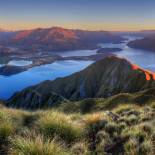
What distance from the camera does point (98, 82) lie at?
347 ft

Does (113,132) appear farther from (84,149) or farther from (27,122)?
(27,122)

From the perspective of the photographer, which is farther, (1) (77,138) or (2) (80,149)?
(1) (77,138)

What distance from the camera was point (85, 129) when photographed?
8.70 m

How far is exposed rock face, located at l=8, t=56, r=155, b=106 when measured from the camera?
90375mm

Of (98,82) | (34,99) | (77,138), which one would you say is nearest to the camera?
(77,138)

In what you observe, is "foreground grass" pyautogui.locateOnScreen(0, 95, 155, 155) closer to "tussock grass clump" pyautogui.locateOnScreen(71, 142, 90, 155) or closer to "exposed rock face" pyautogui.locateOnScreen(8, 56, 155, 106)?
"tussock grass clump" pyautogui.locateOnScreen(71, 142, 90, 155)

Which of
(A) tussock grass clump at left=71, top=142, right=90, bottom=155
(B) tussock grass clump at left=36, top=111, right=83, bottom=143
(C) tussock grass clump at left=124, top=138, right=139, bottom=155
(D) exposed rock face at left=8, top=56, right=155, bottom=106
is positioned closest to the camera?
(C) tussock grass clump at left=124, top=138, right=139, bottom=155

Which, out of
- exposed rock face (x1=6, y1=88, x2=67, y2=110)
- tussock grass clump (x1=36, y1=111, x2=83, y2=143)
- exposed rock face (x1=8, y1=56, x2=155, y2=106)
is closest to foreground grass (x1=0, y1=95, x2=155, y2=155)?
tussock grass clump (x1=36, y1=111, x2=83, y2=143)

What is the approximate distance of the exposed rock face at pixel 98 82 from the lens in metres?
90.4

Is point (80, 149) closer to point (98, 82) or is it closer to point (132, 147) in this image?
point (132, 147)

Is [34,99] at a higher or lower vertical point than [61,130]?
lower

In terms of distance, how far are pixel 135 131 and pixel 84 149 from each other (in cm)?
193

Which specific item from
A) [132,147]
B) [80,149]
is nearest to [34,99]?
→ [80,149]

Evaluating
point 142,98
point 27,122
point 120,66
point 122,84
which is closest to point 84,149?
point 27,122
